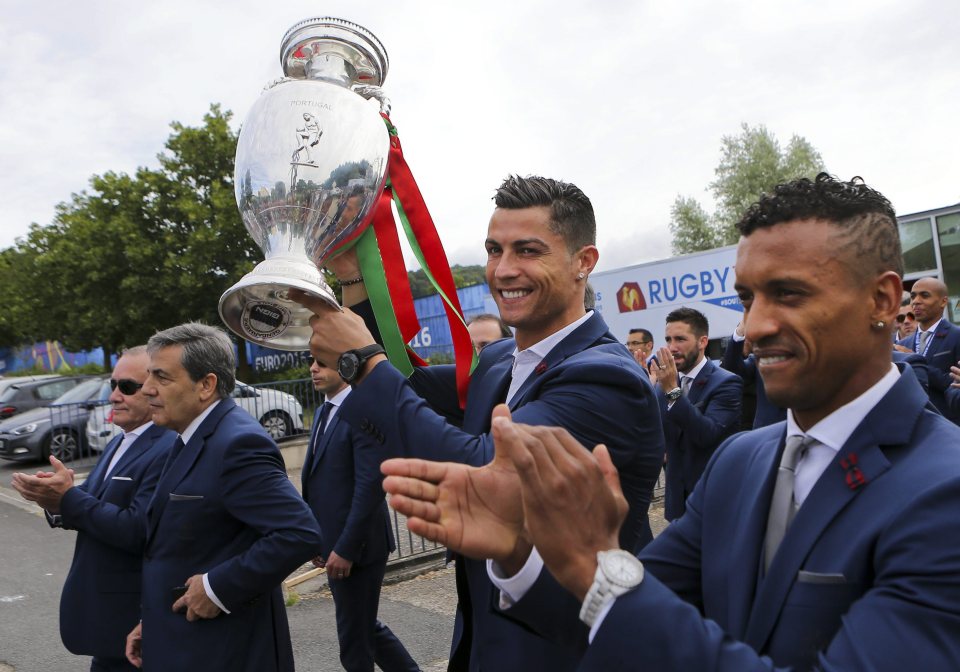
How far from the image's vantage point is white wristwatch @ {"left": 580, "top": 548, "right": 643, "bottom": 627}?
3.92 feet

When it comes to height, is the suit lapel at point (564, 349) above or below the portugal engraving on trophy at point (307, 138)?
below

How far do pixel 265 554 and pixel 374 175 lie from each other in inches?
73.1

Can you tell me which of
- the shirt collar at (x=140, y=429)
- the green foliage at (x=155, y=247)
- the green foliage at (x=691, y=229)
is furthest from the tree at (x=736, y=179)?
the shirt collar at (x=140, y=429)

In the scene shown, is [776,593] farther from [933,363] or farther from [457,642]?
[933,363]

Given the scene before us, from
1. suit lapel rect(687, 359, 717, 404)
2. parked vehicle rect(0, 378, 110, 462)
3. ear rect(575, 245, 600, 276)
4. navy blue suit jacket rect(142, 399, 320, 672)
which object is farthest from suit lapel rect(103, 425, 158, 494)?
parked vehicle rect(0, 378, 110, 462)

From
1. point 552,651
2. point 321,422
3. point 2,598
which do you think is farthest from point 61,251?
point 552,651

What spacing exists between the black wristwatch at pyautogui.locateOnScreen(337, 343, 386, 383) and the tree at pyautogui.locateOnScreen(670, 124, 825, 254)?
4197cm

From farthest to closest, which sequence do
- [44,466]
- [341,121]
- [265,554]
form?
[44,466]
[265,554]
[341,121]

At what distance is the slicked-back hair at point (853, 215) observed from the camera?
1438 millimetres

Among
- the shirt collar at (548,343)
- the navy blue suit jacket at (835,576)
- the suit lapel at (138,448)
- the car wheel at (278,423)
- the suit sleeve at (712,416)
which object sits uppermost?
the shirt collar at (548,343)

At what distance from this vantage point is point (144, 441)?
→ 3945mm

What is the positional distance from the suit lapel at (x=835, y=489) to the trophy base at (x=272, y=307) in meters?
1.11

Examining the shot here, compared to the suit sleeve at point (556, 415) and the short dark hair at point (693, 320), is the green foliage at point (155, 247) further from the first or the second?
the suit sleeve at point (556, 415)

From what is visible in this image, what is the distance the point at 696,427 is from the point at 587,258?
3156mm
